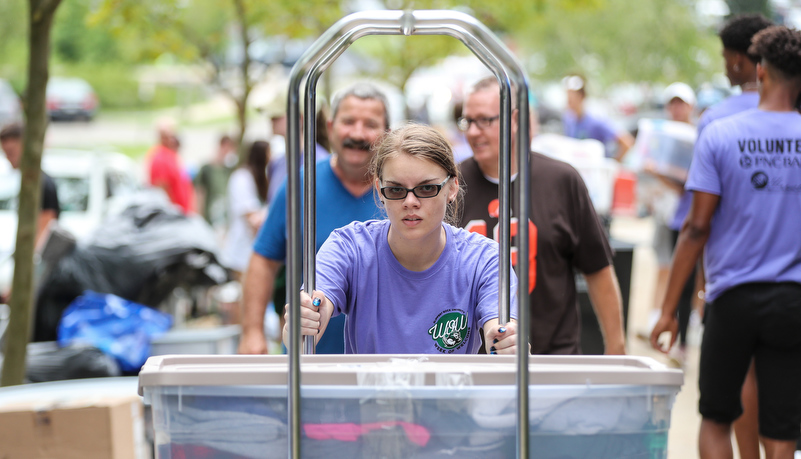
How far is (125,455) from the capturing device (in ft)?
10.2

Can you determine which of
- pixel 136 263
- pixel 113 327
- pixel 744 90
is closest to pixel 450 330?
pixel 744 90

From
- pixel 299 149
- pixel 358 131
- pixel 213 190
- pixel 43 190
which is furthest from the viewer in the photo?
pixel 213 190

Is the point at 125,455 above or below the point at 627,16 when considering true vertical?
below

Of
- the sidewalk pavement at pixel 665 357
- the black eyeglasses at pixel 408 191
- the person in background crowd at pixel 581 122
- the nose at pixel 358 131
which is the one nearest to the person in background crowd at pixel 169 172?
the person in background crowd at pixel 581 122

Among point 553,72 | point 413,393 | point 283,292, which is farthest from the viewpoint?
point 553,72

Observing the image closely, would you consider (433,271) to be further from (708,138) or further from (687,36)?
(687,36)

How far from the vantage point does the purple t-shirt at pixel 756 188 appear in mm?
3127

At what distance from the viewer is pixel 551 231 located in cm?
318

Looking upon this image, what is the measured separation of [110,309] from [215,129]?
25890 mm

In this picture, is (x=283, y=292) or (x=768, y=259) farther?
(x=283, y=292)

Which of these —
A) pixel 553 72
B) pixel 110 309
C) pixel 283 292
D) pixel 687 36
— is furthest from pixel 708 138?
pixel 553 72

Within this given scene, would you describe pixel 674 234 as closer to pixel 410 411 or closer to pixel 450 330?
pixel 450 330

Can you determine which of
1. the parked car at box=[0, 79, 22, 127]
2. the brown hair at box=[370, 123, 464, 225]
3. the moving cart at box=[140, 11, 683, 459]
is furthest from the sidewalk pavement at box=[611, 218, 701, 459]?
the parked car at box=[0, 79, 22, 127]

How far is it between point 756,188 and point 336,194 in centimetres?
161
